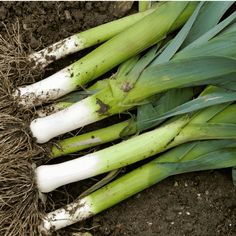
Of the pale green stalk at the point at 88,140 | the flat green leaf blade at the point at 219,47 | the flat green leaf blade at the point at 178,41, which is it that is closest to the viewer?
the flat green leaf blade at the point at 219,47

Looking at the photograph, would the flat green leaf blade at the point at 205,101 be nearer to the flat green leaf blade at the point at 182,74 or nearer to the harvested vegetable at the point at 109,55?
the flat green leaf blade at the point at 182,74

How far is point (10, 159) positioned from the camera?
76.3 inches

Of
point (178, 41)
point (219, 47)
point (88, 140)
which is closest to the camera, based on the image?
point (219, 47)

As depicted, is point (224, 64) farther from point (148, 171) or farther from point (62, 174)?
point (62, 174)

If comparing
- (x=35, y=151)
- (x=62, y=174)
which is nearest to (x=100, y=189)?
(x=62, y=174)

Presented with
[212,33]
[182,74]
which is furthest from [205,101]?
[212,33]

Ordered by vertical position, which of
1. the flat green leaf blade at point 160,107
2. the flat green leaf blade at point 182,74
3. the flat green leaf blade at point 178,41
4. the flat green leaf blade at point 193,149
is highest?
the flat green leaf blade at point 178,41

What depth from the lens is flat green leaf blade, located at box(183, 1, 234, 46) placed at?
184cm

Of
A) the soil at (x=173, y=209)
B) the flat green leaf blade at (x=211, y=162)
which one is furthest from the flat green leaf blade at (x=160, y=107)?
the soil at (x=173, y=209)

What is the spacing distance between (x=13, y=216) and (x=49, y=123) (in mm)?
A: 351

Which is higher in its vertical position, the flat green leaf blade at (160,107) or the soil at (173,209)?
the flat green leaf blade at (160,107)

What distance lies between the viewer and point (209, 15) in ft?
6.07

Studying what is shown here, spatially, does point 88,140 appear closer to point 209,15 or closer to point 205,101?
point 205,101

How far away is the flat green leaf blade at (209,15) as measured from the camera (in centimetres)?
184
